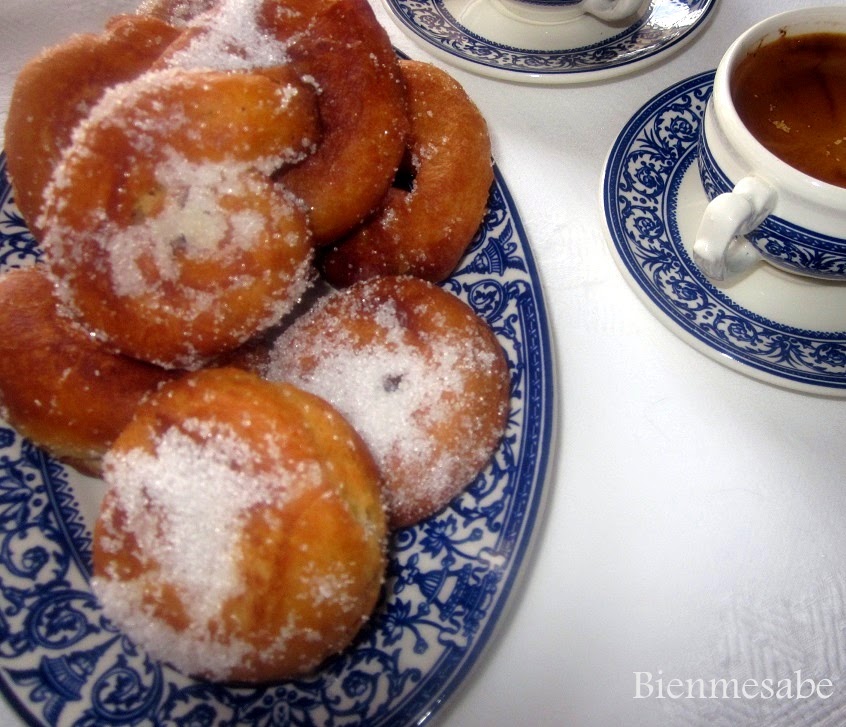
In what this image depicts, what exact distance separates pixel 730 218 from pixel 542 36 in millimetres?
763

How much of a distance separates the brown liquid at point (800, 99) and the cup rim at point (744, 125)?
2 centimetres

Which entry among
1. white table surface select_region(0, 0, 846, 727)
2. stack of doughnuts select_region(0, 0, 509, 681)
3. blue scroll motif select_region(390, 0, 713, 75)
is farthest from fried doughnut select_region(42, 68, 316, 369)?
blue scroll motif select_region(390, 0, 713, 75)

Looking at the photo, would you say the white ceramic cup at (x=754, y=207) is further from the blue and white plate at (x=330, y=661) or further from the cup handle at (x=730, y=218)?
the blue and white plate at (x=330, y=661)

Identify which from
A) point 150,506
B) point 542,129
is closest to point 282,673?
point 150,506

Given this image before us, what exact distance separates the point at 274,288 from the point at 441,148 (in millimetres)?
352

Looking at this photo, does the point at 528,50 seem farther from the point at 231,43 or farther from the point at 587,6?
the point at 231,43

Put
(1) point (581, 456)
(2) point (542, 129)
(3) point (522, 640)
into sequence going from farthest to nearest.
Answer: (2) point (542, 129)
(1) point (581, 456)
(3) point (522, 640)

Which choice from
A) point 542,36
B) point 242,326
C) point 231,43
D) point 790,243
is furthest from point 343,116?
point 542,36

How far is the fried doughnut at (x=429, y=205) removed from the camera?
892 mm

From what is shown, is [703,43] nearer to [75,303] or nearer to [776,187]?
[776,187]

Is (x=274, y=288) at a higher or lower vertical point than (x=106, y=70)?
lower

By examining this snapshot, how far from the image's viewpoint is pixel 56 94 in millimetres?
796

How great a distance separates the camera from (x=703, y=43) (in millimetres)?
1358

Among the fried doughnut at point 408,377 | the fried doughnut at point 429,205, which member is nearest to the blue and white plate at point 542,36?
the fried doughnut at point 429,205
